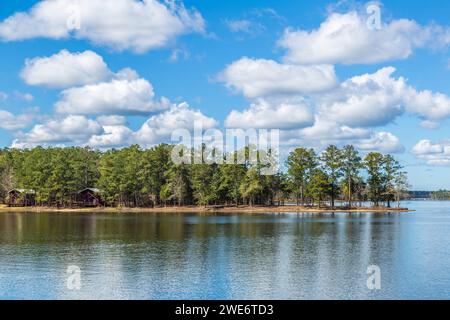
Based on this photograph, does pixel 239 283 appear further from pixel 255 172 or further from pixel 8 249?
pixel 255 172

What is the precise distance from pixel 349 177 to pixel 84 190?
7163 centimetres

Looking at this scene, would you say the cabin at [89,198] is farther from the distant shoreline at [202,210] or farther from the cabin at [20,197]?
the cabin at [20,197]

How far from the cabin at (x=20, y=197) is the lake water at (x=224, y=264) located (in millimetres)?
80971

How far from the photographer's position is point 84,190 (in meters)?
144

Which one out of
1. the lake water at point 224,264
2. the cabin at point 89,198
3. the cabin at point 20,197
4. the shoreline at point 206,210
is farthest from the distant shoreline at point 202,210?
the lake water at point 224,264

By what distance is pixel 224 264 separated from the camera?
41344mm

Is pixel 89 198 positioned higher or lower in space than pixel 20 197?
lower

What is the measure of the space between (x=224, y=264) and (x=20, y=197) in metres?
115

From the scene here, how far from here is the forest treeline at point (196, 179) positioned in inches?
5172

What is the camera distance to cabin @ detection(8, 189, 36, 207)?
14275 centimetres

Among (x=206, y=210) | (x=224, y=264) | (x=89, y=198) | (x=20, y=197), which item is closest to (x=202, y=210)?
(x=206, y=210)

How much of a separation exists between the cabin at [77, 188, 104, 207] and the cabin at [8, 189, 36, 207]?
12543mm

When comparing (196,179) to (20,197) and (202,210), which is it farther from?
(20,197)
